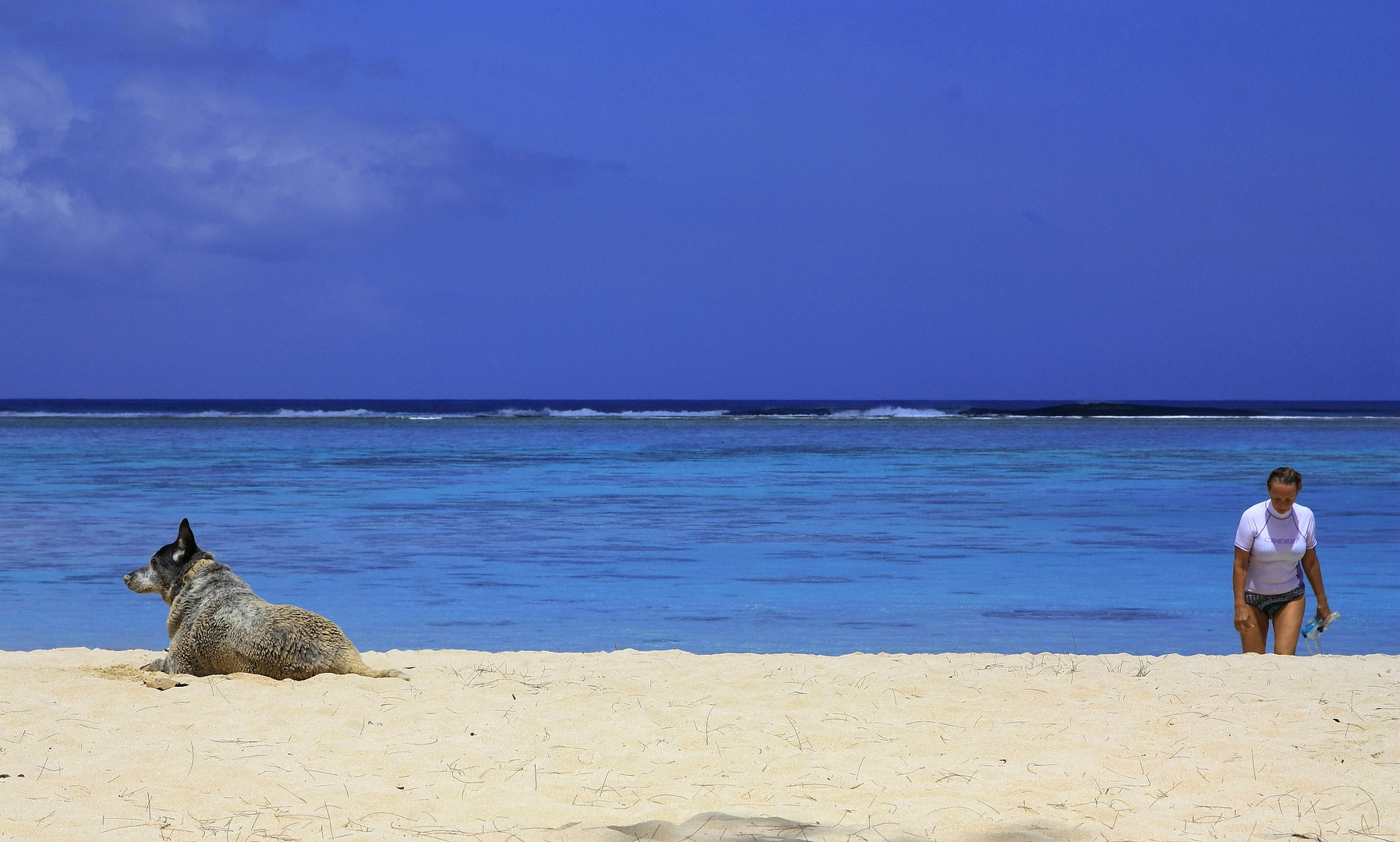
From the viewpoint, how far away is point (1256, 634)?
7625 millimetres

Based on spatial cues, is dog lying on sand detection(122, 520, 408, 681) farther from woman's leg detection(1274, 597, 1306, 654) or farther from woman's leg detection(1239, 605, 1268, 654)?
woman's leg detection(1274, 597, 1306, 654)

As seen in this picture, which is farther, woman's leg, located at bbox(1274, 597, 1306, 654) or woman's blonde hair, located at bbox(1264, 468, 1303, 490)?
woman's leg, located at bbox(1274, 597, 1306, 654)

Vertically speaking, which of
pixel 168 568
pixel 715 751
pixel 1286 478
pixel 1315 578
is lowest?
pixel 715 751

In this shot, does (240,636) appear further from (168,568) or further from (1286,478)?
(1286,478)

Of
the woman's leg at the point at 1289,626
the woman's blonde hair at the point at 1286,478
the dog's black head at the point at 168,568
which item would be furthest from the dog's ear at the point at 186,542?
the woman's leg at the point at 1289,626

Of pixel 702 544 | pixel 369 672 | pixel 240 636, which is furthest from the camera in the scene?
pixel 702 544

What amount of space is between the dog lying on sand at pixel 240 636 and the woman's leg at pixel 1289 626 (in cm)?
561

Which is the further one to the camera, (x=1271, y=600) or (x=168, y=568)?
(x=1271, y=600)

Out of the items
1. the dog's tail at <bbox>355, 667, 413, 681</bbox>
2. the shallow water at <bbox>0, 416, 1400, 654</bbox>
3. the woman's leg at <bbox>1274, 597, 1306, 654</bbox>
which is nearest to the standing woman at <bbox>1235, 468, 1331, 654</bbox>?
the woman's leg at <bbox>1274, 597, 1306, 654</bbox>

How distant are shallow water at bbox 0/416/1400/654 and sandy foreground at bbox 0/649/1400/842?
6.78 ft

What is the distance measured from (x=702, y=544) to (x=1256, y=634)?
747 cm

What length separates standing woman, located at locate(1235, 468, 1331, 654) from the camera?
24.0 ft

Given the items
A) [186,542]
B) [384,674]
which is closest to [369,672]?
[384,674]

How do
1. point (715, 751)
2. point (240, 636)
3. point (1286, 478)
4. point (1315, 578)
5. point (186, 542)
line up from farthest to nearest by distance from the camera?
1. point (1315, 578)
2. point (1286, 478)
3. point (186, 542)
4. point (240, 636)
5. point (715, 751)
